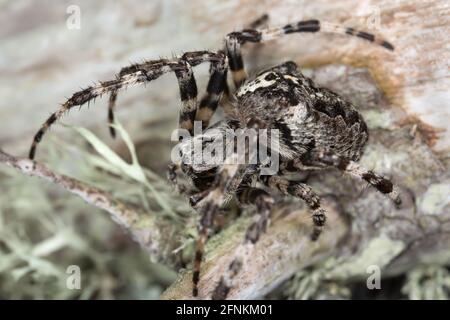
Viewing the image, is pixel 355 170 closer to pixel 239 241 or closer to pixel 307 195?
pixel 307 195

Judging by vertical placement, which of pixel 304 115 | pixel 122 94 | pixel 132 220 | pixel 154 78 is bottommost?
pixel 132 220

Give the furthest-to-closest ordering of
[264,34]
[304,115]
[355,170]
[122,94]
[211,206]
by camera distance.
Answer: [122,94] → [264,34] → [304,115] → [355,170] → [211,206]

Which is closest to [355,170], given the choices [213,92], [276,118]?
[276,118]

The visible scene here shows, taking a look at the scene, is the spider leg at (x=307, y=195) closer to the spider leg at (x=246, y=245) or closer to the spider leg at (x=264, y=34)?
the spider leg at (x=246, y=245)

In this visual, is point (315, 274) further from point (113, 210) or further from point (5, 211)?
point (5, 211)

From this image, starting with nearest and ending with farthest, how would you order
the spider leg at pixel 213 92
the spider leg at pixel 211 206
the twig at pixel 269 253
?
the spider leg at pixel 211 206 < the twig at pixel 269 253 < the spider leg at pixel 213 92

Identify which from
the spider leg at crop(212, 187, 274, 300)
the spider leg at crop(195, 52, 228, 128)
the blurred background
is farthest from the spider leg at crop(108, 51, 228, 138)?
the spider leg at crop(212, 187, 274, 300)

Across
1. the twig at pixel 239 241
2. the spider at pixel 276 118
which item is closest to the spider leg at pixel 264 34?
the spider at pixel 276 118
